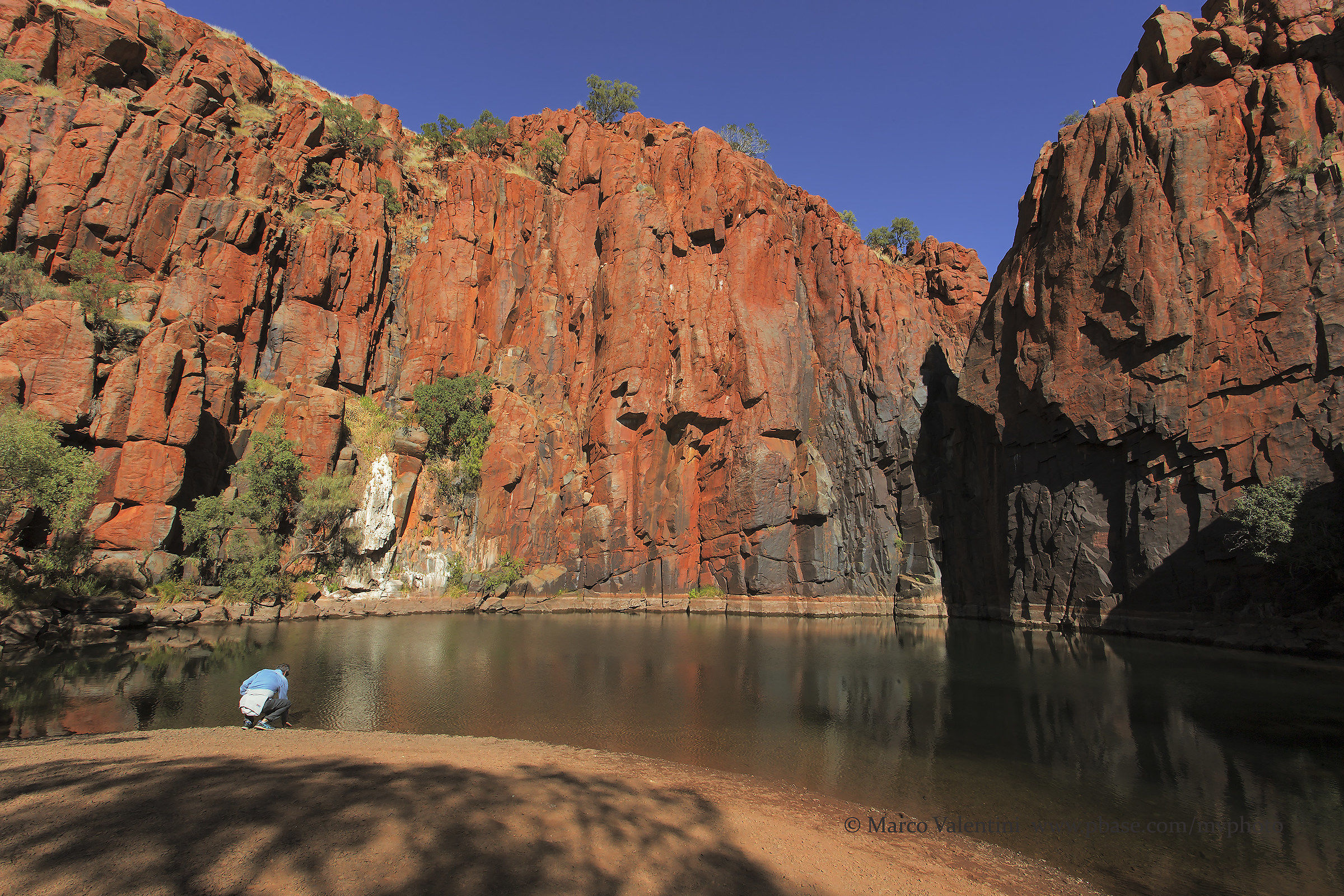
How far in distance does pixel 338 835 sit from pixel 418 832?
681 mm

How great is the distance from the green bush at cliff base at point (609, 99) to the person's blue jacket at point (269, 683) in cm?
6253

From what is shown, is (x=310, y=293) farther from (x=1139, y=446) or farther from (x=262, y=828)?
(x=1139, y=446)

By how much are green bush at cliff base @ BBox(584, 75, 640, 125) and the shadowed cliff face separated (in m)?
42.3

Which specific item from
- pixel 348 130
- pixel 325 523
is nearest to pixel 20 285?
pixel 325 523

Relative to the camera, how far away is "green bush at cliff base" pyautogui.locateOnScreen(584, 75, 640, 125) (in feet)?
207

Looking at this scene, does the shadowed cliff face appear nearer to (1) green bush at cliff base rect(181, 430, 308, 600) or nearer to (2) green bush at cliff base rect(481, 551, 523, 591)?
(2) green bush at cliff base rect(481, 551, 523, 591)

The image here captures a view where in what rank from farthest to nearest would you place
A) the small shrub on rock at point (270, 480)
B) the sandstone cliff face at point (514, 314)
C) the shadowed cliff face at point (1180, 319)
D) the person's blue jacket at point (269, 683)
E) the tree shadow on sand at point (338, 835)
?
the sandstone cliff face at point (514, 314), the small shrub on rock at point (270, 480), the shadowed cliff face at point (1180, 319), the person's blue jacket at point (269, 683), the tree shadow on sand at point (338, 835)

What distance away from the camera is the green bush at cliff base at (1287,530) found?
930 inches

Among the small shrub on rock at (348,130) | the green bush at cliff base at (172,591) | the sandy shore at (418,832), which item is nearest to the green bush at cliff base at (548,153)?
the small shrub on rock at (348,130)

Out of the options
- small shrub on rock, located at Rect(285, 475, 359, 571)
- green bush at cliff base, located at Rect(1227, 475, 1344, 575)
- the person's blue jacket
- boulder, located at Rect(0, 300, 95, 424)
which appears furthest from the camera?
small shrub on rock, located at Rect(285, 475, 359, 571)

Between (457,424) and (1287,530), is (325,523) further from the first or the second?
(1287,530)

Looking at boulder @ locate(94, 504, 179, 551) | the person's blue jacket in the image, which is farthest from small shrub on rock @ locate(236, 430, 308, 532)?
the person's blue jacket

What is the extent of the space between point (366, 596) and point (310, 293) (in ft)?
75.5

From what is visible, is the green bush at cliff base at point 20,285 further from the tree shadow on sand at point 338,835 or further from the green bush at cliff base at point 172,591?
the tree shadow on sand at point 338,835
